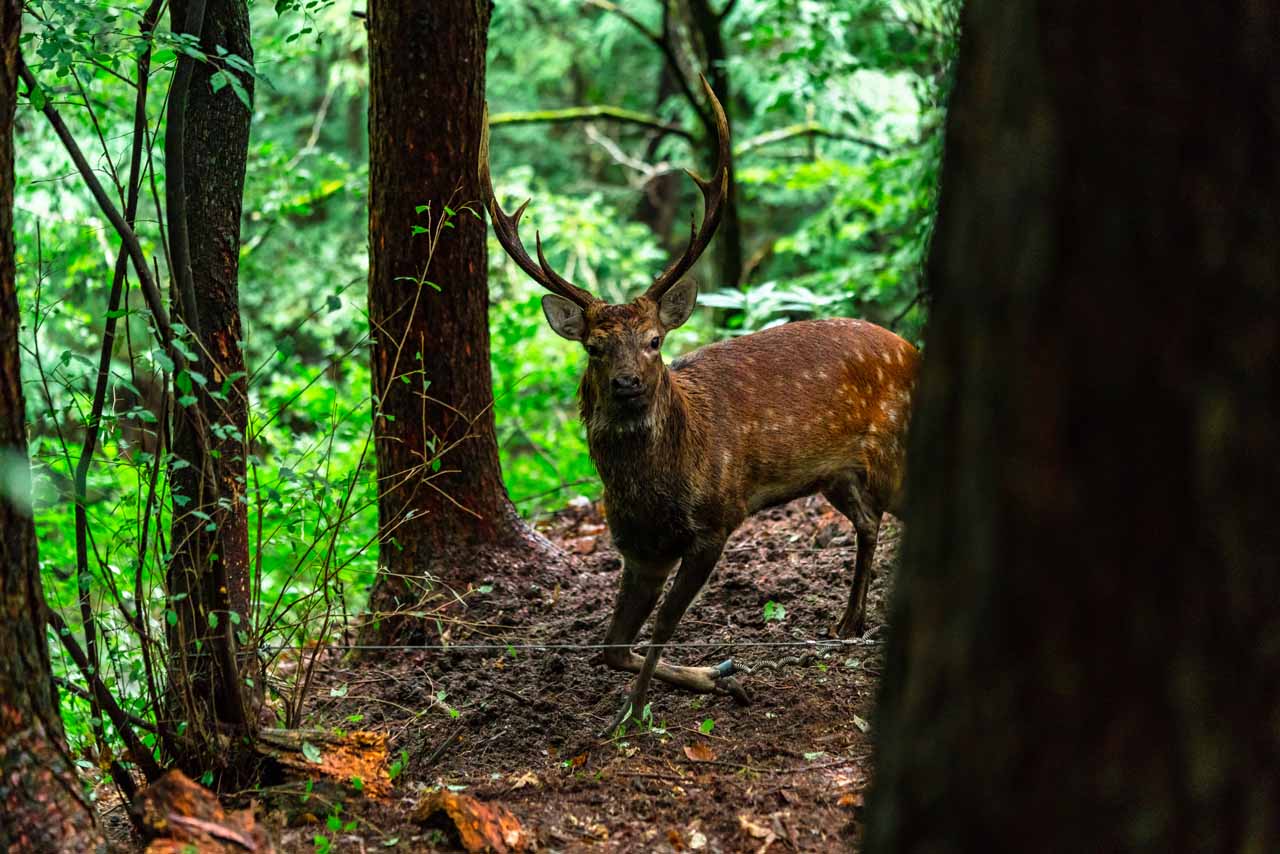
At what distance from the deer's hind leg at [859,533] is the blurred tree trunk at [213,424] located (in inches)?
116

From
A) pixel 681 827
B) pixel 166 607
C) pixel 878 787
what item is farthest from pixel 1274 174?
pixel 166 607

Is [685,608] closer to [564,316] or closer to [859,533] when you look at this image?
[859,533]

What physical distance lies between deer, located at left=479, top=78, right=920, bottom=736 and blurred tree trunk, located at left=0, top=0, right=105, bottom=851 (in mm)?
2256

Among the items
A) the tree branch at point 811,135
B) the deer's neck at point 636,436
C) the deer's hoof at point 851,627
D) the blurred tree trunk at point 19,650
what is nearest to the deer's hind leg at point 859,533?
the deer's hoof at point 851,627

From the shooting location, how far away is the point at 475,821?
3861 millimetres

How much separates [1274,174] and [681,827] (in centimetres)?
294

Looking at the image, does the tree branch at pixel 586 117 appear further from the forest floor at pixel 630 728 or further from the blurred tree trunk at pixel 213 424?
the blurred tree trunk at pixel 213 424

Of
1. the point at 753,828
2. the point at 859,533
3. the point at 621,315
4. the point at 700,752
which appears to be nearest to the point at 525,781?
the point at 700,752

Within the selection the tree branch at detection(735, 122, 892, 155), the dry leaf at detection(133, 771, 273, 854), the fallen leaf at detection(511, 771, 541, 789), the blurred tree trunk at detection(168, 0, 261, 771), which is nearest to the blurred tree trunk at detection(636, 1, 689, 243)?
the tree branch at detection(735, 122, 892, 155)

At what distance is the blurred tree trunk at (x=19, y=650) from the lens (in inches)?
127

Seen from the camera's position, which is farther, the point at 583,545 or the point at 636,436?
the point at 583,545

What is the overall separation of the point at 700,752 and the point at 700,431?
1612mm

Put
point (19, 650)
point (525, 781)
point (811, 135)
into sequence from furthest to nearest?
point (811, 135), point (525, 781), point (19, 650)

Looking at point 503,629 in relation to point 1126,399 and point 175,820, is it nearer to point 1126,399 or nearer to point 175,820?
point 175,820
